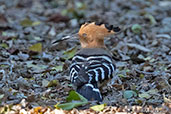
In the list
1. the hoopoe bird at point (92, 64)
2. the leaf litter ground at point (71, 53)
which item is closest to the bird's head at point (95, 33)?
the hoopoe bird at point (92, 64)

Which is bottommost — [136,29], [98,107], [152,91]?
[152,91]

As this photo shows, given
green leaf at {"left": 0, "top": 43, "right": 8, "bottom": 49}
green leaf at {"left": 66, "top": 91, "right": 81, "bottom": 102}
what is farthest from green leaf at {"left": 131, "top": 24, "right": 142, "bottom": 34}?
green leaf at {"left": 66, "top": 91, "right": 81, "bottom": 102}

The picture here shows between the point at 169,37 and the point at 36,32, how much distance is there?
2592 millimetres

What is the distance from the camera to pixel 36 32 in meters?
7.88

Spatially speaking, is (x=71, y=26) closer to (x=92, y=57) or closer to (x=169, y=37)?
(x=169, y=37)

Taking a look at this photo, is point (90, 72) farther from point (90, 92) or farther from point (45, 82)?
point (45, 82)

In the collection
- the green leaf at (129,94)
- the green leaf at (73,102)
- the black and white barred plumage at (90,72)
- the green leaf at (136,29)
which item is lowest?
the green leaf at (129,94)

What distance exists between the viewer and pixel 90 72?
4426 millimetres

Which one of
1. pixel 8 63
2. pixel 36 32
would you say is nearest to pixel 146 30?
pixel 36 32

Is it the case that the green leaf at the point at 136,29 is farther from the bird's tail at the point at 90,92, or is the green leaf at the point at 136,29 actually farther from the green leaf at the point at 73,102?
the green leaf at the point at 73,102

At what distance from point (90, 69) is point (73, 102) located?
0.52m

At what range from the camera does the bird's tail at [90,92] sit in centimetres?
430

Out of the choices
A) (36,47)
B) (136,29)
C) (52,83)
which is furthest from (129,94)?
(136,29)

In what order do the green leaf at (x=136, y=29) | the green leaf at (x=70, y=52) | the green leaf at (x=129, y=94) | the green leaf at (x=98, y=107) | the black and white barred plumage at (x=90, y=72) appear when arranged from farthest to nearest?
the green leaf at (x=136, y=29) < the green leaf at (x=70, y=52) < the green leaf at (x=129, y=94) < the black and white barred plumage at (x=90, y=72) < the green leaf at (x=98, y=107)
